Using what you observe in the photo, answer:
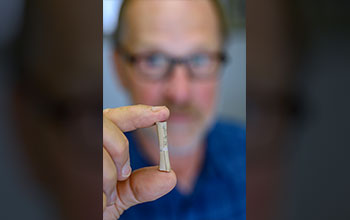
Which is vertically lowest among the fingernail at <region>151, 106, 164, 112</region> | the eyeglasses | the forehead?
the fingernail at <region>151, 106, 164, 112</region>

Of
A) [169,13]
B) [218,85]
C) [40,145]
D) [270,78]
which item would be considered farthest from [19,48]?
[270,78]

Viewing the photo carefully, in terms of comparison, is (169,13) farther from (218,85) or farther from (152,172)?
(152,172)

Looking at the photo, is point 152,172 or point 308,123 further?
point 308,123

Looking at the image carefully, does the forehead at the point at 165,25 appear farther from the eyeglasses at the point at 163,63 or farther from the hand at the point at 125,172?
the hand at the point at 125,172

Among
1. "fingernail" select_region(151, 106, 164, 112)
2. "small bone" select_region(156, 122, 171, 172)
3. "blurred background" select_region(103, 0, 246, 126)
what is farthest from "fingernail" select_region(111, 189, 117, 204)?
"blurred background" select_region(103, 0, 246, 126)

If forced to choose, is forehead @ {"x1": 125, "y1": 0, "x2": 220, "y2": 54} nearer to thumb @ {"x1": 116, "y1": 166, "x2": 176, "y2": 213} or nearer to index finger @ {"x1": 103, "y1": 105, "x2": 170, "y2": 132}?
index finger @ {"x1": 103, "y1": 105, "x2": 170, "y2": 132}

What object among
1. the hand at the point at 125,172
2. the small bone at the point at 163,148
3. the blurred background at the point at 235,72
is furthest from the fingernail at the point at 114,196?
the blurred background at the point at 235,72

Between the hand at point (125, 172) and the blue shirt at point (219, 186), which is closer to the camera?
the hand at point (125, 172)
